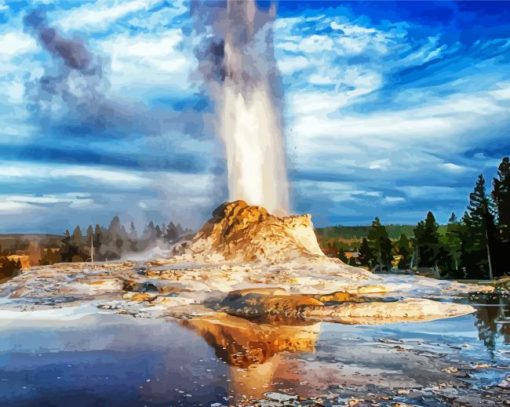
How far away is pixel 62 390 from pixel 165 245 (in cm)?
5880

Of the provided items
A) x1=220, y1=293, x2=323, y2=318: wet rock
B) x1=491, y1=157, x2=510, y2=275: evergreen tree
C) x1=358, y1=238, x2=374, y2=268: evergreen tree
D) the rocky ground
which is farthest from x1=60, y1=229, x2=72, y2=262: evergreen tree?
x1=220, y1=293, x2=323, y2=318: wet rock

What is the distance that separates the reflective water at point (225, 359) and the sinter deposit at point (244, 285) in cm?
374

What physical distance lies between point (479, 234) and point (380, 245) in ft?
75.3

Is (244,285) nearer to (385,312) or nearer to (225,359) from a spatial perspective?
(385,312)

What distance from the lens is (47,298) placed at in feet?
123

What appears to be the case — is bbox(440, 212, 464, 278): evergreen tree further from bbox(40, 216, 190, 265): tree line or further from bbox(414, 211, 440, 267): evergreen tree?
bbox(40, 216, 190, 265): tree line

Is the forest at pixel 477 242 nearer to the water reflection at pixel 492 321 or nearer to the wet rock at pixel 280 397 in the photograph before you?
the water reflection at pixel 492 321

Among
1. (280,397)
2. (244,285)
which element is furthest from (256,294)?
(280,397)

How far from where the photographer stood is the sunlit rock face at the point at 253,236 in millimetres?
54438

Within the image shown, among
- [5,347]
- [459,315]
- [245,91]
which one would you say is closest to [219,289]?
[459,315]

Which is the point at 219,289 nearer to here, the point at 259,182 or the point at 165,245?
the point at 259,182

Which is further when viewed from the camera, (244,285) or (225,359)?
(244,285)

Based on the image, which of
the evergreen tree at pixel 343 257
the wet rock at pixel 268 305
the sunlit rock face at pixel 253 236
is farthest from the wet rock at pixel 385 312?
the evergreen tree at pixel 343 257

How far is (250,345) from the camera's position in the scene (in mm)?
20266
